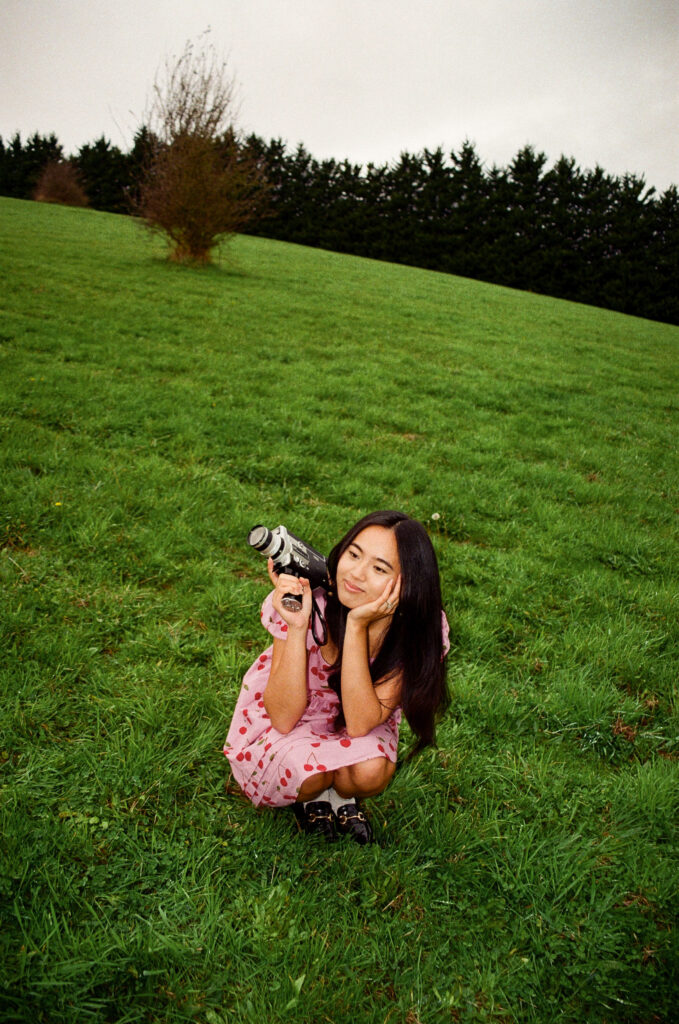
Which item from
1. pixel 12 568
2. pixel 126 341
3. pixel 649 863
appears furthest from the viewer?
pixel 126 341

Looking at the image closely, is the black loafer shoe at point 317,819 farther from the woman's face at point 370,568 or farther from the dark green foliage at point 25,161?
the dark green foliage at point 25,161

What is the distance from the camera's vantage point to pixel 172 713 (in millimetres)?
2549

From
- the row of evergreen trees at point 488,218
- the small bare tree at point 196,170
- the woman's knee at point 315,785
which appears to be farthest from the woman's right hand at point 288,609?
the row of evergreen trees at point 488,218

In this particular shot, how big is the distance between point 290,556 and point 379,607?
36cm

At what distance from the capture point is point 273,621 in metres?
2.15

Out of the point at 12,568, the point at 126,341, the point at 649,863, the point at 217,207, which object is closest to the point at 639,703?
the point at 649,863

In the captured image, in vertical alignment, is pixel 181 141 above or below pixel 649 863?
above

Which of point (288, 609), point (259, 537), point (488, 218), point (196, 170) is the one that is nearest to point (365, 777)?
point (288, 609)

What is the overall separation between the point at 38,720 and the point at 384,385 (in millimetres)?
6265

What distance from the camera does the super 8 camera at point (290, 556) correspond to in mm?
1836

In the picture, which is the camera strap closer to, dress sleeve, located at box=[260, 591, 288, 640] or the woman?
the woman

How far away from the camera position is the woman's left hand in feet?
6.29

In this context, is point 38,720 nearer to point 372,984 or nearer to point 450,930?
point 372,984

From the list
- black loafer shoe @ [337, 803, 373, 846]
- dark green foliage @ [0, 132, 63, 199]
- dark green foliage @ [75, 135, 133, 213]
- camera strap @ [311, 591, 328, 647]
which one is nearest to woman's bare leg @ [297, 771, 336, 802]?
black loafer shoe @ [337, 803, 373, 846]
